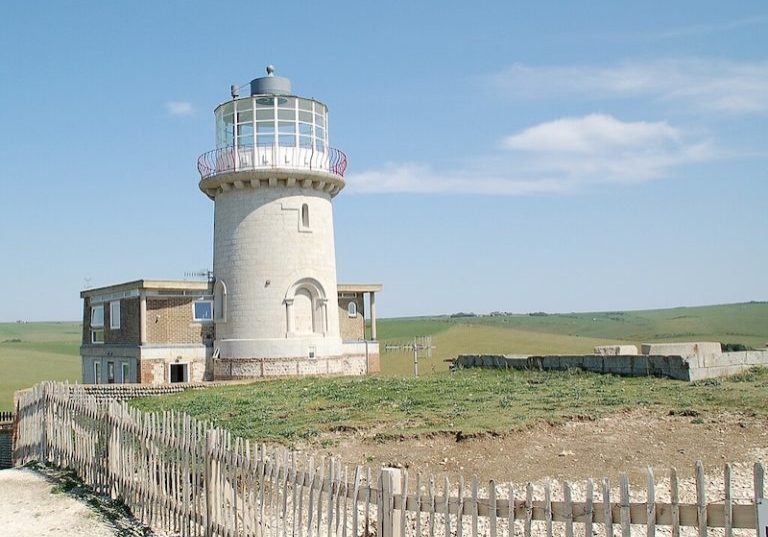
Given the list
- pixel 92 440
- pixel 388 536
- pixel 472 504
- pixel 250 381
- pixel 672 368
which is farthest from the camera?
pixel 250 381

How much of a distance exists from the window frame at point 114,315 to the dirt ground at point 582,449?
71.0 ft

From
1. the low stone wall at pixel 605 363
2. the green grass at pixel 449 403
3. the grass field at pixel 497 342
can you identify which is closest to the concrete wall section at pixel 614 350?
the low stone wall at pixel 605 363

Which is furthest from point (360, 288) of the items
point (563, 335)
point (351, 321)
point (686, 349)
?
point (563, 335)

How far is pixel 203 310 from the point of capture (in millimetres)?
33812

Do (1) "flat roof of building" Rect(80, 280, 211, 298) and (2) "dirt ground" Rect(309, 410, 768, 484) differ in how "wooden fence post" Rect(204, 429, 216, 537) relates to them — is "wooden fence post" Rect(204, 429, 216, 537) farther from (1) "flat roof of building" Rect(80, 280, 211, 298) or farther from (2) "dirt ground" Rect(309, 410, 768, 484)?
(1) "flat roof of building" Rect(80, 280, 211, 298)

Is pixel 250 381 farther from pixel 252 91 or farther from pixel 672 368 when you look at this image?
pixel 672 368

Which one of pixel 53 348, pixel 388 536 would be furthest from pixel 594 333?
pixel 388 536

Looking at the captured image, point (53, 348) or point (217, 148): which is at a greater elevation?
point (217, 148)

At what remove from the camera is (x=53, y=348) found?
98.6 meters

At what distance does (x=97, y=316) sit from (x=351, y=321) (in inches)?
476

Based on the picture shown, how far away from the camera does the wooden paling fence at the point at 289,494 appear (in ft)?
20.9

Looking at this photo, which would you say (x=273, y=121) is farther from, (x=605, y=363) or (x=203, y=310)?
(x=605, y=363)

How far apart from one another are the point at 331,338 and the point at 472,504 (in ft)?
89.5

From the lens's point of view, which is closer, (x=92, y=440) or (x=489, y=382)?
(x=92, y=440)
